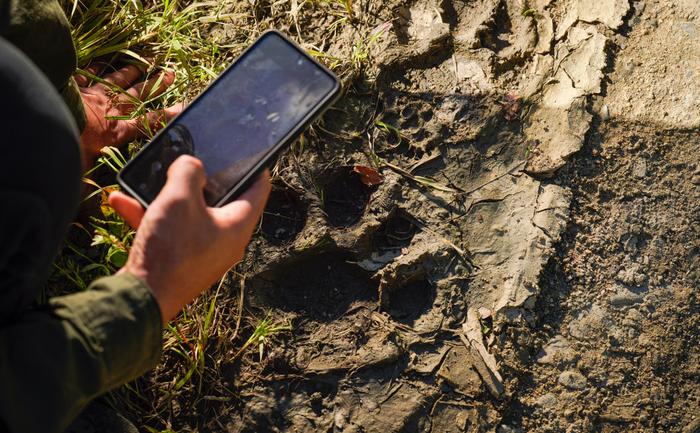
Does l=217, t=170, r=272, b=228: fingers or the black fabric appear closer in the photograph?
the black fabric

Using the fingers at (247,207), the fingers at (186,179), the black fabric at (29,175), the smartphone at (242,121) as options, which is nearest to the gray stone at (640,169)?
the smartphone at (242,121)

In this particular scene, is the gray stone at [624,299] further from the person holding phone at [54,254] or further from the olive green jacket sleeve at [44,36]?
the olive green jacket sleeve at [44,36]

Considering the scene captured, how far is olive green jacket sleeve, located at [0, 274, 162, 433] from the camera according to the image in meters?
1.35

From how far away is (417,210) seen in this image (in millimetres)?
2264

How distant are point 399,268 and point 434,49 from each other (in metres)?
0.83

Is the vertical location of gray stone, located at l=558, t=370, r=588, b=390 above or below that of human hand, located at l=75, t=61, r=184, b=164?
below

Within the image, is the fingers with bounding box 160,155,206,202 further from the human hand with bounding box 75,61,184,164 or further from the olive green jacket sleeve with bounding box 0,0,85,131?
the human hand with bounding box 75,61,184,164

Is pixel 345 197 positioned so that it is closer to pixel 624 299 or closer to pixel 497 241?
pixel 497 241

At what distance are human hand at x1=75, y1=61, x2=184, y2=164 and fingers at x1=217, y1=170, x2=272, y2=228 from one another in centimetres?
79

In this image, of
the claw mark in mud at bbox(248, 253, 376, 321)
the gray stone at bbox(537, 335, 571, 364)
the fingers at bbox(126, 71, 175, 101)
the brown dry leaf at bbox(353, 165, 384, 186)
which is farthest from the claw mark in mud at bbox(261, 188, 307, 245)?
the gray stone at bbox(537, 335, 571, 364)

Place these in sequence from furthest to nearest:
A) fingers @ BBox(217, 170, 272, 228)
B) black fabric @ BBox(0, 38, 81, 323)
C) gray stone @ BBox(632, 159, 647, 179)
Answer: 1. gray stone @ BBox(632, 159, 647, 179)
2. fingers @ BBox(217, 170, 272, 228)
3. black fabric @ BBox(0, 38, 81, 323)

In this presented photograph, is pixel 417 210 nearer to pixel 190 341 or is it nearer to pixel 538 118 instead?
pixel 538 118

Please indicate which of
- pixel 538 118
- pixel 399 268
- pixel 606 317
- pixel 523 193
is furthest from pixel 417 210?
pixel 606 317

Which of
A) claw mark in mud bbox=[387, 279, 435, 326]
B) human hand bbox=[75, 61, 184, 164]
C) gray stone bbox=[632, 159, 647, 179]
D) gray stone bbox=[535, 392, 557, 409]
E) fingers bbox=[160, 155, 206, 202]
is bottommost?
gray stone bbox=[535, 392, 557, 409]
